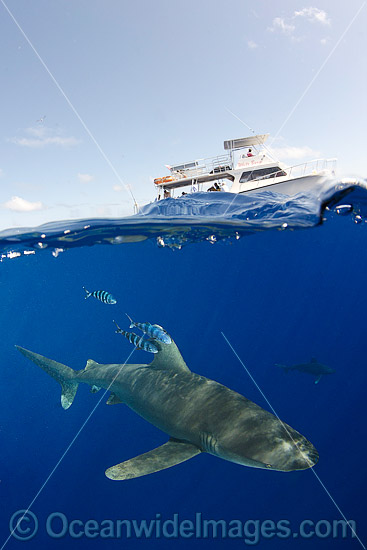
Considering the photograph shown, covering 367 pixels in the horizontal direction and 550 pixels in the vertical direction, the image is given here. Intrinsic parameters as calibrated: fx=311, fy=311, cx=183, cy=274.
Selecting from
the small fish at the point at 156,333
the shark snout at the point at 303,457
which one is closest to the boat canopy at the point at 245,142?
the small fish at the point at 156,333

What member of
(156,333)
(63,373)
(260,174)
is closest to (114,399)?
(156,333)

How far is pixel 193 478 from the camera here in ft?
40.0

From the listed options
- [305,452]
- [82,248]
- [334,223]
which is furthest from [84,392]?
[305,452]

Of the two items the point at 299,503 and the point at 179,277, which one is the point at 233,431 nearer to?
the point at 299,503

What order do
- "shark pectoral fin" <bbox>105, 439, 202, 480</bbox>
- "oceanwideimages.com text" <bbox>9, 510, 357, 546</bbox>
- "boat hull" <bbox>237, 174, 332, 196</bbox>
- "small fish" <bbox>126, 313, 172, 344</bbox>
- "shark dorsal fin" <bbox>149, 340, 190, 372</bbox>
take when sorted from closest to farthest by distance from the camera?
"shark pectoral fin" <bbox>105, 439, 202, 480</bbox>
"small fish" <bbox>126, 313, 172, 344</bbox>
"shark dorsal fin" <bbox>149, 340, 190, 372</bbox>
"oceanwideimages.com text" <bbox>9, 510, 357, 546</bbox>
"boat hull" <bbox>237, 174, 332, 196</bbox>

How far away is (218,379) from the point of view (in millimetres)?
19938

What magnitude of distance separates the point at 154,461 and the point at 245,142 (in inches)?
968

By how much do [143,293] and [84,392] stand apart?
15095 millimetres

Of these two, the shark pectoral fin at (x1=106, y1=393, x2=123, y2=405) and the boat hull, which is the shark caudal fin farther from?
the boat hull

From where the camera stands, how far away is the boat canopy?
24.5 m

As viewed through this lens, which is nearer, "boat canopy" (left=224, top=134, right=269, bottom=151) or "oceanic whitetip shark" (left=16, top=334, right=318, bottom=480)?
"oceanic whitetip shark" (left=16, top=334, right=318, bottom=480)

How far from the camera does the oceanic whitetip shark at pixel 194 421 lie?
438 cm

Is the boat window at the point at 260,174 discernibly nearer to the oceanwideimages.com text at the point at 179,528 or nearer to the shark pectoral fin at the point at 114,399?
the shark pectoral fin at the point at 114,399

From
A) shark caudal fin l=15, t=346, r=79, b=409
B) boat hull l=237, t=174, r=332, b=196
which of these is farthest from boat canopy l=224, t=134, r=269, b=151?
shark caudal fin l=15, t=346, r=79, b=409
